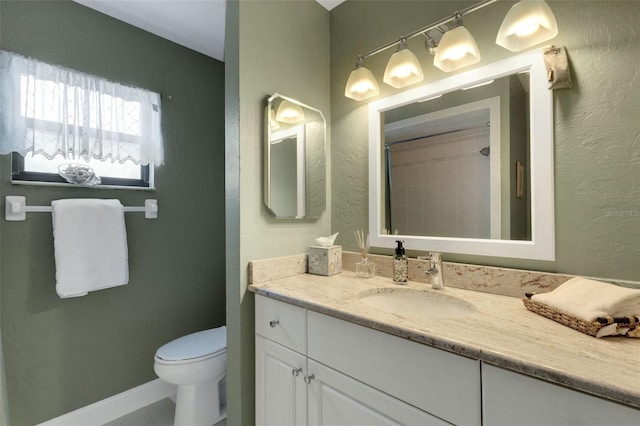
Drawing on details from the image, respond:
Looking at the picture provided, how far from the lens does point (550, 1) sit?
1.02 meters

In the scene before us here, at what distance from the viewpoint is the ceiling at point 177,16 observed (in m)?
1.67

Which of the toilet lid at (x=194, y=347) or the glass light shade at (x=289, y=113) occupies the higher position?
the glass light shade at (x=289, y=113)

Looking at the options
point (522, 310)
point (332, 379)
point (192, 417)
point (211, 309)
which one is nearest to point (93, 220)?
point (211, 309)

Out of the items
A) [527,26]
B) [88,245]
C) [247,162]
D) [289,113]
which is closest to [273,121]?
[289,113]

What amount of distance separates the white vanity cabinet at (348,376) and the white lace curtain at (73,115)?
1.40 m

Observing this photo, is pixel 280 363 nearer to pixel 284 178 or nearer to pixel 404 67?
pixel 284 178

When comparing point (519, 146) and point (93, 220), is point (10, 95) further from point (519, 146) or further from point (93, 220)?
point (519, 146)

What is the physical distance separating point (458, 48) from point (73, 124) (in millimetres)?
2022

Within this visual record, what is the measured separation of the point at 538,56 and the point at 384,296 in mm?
1084

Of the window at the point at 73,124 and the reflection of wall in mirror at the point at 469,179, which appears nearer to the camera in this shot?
the reflection of wall in mirror at the point at 469,179

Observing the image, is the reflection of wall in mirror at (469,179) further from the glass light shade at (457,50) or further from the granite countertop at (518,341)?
the granite countertop at (518,341)

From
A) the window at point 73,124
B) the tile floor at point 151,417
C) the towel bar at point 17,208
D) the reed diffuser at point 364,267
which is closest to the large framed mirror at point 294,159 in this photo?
the reed diffuser at point 364,267

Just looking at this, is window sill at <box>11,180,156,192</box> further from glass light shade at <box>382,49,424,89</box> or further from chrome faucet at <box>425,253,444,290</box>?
chrome faucet at <box>425,253,444,290</box>

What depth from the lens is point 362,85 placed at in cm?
143
